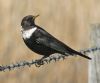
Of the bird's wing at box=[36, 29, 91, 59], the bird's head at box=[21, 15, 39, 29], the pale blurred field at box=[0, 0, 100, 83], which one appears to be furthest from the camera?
the pale blurred field at box=[0, 0, 100, 83]

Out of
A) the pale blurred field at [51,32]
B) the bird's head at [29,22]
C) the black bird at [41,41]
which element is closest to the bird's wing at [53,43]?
the black bird at [41,41]

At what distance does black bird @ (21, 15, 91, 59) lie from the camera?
342 cm

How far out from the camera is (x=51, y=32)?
278 inches

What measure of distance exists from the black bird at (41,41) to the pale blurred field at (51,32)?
305 centimetres

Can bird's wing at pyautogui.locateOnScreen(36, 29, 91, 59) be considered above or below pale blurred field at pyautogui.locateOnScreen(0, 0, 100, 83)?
below

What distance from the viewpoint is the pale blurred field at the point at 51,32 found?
677 cm

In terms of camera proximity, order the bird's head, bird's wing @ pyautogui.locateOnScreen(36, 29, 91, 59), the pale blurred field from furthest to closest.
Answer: the pale blurred field
the bird's head
bird's wing @ pyautogui.locateOnScreen(36, 29, 91, 59)

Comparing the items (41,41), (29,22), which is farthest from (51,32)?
(41,41)

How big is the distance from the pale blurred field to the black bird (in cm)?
305

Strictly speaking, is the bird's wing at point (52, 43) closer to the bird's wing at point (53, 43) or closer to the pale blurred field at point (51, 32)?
the bird's wing at point (53, 43)

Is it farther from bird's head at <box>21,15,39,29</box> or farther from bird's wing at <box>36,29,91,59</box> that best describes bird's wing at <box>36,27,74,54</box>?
bird's head at <box>21,15,39,29</box>

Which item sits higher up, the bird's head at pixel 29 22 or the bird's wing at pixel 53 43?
the bird's head at pixel 29 22

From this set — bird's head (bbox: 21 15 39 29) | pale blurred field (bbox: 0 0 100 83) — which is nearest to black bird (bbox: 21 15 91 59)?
bird's head (bbox: 21 15 39 29)

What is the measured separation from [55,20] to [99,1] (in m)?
0.59
